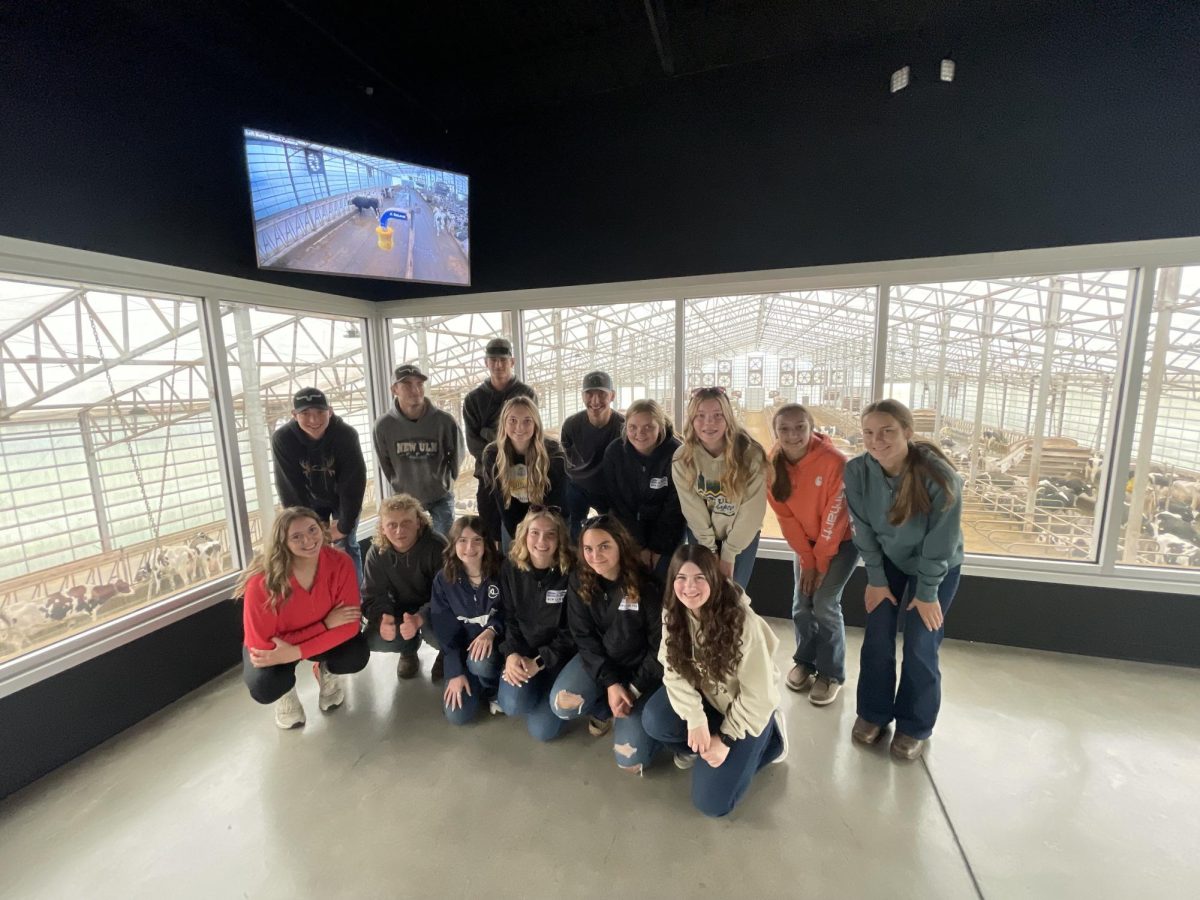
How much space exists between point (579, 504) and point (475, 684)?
3.42ft

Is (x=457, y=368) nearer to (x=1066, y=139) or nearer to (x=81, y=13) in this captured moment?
(x=81, y=13)

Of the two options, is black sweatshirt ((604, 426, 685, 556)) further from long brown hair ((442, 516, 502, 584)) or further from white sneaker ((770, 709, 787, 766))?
white sneaker ((770, 709, 787, 766))

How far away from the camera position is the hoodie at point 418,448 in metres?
3.18

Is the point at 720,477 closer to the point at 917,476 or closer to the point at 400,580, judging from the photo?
the point at 917,476

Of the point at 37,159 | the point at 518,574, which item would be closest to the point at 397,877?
the point at 518,574

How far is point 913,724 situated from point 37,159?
425 centimetres

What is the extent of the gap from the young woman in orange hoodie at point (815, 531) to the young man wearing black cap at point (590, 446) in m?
0.86

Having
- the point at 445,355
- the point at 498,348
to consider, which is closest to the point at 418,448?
the point at 498,348

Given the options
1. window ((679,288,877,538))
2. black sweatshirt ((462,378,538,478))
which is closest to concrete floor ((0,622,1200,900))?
black sweatshirt ((462,378,538,478))

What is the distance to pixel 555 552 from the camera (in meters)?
2.17

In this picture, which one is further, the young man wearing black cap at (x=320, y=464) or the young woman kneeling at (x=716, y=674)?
the young man wearing black cap at (x=320, y=464)

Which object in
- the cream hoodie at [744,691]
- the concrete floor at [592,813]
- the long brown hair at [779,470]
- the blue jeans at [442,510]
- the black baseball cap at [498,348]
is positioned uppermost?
the black baseball cap at [498,348]

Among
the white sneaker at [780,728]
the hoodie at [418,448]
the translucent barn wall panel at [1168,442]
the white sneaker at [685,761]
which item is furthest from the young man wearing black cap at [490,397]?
the translucent barn wall panel at [1168,442]

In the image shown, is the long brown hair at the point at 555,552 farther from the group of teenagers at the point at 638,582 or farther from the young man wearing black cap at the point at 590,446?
the young man wearing black cap at the point at 590,446
